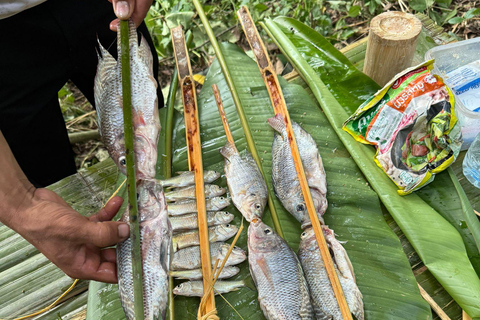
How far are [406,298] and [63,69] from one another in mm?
2590

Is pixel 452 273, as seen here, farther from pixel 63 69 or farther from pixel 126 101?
pixel 63 69

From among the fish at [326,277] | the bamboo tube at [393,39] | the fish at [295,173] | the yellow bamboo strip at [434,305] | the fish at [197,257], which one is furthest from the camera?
the bamboo tube at [393,39]

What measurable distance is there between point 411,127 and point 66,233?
218cm

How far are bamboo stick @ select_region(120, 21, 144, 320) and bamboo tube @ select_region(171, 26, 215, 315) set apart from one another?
37 cm

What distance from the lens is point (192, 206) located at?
247 cm

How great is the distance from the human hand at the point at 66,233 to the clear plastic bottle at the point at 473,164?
225 centimetres

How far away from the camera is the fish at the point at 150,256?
1.87m

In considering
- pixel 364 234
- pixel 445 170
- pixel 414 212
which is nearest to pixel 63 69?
pixel 364 234

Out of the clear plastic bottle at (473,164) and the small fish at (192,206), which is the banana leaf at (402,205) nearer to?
the clear plastic bottle at (473,164)

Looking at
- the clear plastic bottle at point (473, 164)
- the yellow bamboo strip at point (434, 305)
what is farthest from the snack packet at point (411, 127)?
the yellow bamboo strip at point (434, 305)

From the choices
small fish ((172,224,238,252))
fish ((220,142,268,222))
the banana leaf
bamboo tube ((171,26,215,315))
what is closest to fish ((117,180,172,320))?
bamboo tube ((171,26,215,315))

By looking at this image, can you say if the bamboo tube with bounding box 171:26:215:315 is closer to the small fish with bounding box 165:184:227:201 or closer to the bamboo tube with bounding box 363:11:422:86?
the small fish with bounding box 165:184:227:201

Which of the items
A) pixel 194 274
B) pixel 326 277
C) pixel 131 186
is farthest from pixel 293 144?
pixel 131 186

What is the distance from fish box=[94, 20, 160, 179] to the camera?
206cm
